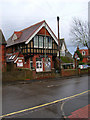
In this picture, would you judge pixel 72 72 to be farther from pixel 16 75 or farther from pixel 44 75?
pixel 16 75

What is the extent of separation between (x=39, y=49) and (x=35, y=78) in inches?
244

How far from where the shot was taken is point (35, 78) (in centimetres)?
1756

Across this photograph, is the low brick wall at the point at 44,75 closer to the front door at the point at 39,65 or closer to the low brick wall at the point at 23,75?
the low brick wall at the point at 23,75

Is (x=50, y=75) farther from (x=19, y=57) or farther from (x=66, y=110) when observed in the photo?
(x=66, y=110)

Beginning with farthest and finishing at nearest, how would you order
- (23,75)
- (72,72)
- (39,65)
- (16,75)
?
(72,72)
(39,65)
(23,75)
(16,75)

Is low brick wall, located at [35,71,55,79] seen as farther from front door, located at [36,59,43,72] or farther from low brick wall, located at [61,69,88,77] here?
front door, located at [36,59,43,72]

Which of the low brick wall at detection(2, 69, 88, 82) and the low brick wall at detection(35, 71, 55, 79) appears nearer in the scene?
the low brick wall at detection(2, 69, 88, 82)

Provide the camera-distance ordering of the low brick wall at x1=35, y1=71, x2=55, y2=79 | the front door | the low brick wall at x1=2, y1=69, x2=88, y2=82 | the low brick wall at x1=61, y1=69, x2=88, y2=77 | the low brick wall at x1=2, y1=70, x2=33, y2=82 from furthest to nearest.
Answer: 1. the front door
2. the low brick wall at x1=61, y1=69, x2=88, y2=77
3. the low brick wall at x1=35, y1=71, x2=55, y2=79
4. the low brick wall at x1=2, y1=69, x2=88, y2=82
5. the low brick wall at x1=2, y1=70, x2=33, y2=82

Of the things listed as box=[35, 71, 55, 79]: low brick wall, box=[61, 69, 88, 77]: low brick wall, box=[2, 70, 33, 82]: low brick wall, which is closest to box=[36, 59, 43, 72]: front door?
box=[35, 71, 55, 79]: low brick wall

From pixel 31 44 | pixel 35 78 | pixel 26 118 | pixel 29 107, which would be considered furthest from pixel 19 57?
pixel 26 118

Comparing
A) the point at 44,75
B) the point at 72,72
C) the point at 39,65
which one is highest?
the point at 39,65

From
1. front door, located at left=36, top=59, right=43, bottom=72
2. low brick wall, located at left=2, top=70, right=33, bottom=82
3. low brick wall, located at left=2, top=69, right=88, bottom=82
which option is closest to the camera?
low brick wall, located at left=2, top=70, right=33, bottom=82

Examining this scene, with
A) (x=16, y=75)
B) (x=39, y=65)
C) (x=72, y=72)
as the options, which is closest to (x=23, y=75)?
(x=16, y=75)

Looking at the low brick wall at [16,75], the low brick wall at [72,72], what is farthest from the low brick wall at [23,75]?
the low brick wall at [72,72]
